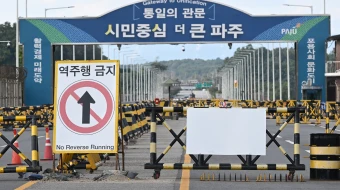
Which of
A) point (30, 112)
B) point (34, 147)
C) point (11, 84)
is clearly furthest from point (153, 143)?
point (11, 84)

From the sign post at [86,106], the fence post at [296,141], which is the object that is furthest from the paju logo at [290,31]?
the sign post at [86,106]

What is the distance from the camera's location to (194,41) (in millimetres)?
47562

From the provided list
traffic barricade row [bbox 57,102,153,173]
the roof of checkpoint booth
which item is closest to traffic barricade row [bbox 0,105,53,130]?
the roof of checkpoint booth

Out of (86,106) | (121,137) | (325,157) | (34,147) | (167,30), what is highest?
(167,30)

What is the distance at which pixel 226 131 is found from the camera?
A: 15250 mm

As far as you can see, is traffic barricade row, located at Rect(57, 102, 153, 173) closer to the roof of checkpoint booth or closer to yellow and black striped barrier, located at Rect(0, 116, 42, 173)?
yellow and black striped barrier, located at Rect(0, 116, 42, 173)

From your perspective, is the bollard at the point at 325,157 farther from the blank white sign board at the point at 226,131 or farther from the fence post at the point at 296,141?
the blank white sign board at the point at 226,131

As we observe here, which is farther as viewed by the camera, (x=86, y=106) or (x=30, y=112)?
(x=30, y=112)

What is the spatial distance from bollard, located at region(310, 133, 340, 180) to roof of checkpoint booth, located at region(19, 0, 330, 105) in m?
32.4

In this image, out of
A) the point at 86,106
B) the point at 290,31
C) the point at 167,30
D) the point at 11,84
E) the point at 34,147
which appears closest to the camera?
the point at 86,106

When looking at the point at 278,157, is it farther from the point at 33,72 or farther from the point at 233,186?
the point at 33,72

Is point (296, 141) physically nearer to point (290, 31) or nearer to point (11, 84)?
point (290, 31)

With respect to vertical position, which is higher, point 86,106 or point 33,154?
point 86,106

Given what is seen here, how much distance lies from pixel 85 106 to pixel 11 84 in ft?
134
